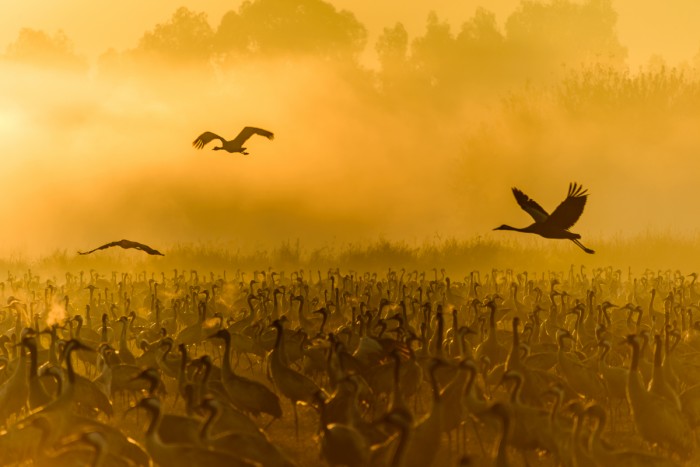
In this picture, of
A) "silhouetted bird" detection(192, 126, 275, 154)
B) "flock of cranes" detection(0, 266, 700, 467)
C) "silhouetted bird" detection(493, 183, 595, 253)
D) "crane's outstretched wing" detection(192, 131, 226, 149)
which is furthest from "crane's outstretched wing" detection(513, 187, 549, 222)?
"crane's outstretched wing" detection(192, 131, 226, 149)

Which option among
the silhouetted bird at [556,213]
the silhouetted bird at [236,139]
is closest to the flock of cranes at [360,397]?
the silhouetted bird at [556,213]

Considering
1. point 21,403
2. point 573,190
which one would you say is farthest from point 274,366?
point 573,190

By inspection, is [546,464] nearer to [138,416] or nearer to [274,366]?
[274,366]

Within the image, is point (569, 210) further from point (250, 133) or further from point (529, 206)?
point (250, 133)

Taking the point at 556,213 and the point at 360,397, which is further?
the point at 556,213

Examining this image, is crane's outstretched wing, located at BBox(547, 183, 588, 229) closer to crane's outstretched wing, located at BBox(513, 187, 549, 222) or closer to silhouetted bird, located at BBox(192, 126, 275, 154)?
crane's outstretched wing, located at BBox(513, 187, 549, 222)

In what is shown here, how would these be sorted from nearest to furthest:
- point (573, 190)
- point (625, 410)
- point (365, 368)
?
point (365, 368) < point (625, 410) < point (573, 190)

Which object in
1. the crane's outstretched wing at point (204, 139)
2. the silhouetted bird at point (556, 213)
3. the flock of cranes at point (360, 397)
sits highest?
the crane's outstretched wing at point (204, 139)

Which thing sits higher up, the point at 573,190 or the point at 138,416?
the point at 573,190

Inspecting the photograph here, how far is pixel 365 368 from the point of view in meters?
15.8

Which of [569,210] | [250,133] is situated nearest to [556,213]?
[569,210]

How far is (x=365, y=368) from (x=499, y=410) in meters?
5.72

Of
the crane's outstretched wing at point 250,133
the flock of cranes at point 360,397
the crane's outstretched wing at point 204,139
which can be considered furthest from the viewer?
the crane's outstretched wing at point 204,139

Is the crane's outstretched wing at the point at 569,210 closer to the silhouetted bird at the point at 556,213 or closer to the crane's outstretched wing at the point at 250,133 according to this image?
the silhouetted bird at the point at 556,213
